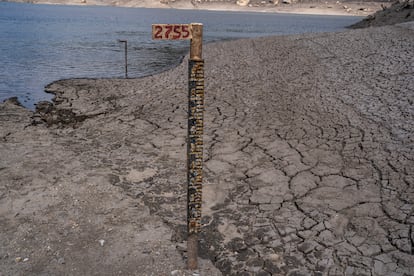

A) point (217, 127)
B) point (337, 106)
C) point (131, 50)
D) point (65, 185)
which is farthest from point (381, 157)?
point (131, 50)

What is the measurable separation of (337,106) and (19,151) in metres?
6.02

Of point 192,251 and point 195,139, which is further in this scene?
point 192,251

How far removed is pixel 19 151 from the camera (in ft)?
21.4

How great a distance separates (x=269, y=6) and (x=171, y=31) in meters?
129

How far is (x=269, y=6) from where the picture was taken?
4875 inches

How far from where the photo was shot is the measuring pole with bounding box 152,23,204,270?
10.1ft

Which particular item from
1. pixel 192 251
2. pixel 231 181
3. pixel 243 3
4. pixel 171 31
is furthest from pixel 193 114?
pixel 243 3

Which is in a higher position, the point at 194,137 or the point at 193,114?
the point at 193,114

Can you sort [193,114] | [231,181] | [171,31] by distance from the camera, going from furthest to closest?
[231,181], [193,114], [171,31]

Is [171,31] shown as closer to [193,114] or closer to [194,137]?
[193,114]

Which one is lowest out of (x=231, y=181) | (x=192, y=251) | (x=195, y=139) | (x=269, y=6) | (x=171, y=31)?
(x=231, y=181)

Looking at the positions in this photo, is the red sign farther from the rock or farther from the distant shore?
the rock

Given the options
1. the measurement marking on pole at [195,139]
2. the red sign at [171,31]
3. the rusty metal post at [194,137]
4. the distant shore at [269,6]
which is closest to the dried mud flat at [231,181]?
the rusty metal post at [194,137]

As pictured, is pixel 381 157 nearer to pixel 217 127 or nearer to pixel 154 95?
pixel 217 127
